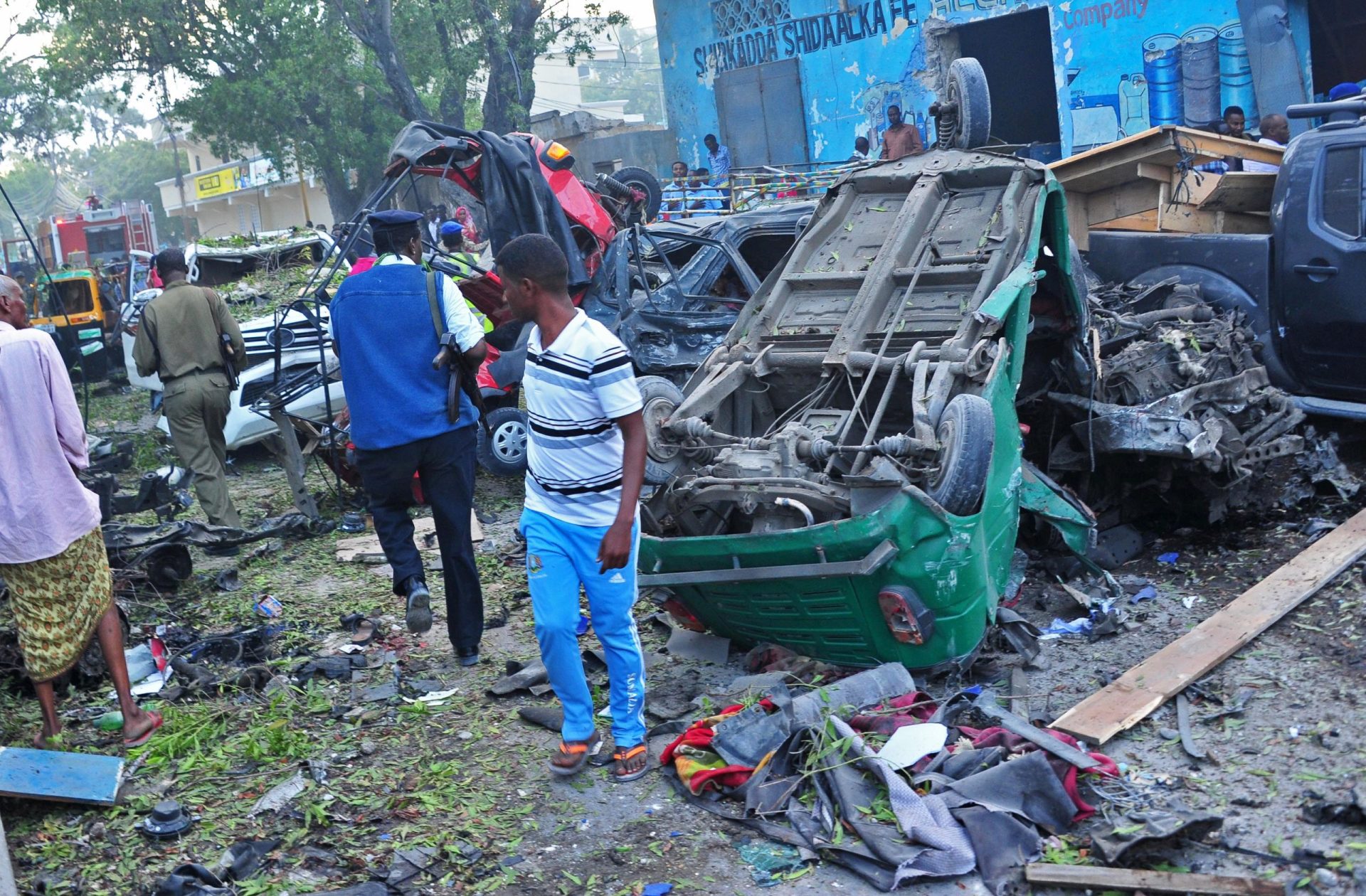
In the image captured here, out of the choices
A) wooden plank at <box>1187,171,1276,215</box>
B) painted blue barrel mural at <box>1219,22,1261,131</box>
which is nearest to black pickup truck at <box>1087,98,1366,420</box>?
wooden plank at <box>1187,171,1276,215</box>

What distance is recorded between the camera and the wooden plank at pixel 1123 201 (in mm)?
8312

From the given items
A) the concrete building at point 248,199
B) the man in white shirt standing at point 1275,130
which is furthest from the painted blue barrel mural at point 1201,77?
the concrete building at point 248,199

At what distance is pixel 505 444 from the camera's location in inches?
330

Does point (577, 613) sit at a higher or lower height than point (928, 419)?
lower

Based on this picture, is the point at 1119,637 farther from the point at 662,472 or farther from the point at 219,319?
the point at 219,319

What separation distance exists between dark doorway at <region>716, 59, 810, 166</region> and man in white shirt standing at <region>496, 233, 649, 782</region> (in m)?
14.9

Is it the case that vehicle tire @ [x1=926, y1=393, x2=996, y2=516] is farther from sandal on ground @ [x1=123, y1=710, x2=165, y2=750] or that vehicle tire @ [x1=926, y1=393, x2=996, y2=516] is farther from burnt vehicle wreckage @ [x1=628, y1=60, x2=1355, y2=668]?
sandal on ground @ [x1=123, y1=710, x2=165, y2=750]

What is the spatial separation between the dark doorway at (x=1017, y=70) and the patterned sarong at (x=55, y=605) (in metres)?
13.5

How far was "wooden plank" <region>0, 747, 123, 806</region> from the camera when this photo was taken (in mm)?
3943

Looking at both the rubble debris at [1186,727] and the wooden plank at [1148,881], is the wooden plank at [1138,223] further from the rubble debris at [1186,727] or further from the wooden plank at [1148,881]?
the wooden plank at [1148,881]

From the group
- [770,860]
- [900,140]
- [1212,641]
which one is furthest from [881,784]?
[900,140]

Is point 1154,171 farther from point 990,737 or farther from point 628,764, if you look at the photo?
point 628,764

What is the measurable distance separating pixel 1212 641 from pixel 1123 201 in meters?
4.85

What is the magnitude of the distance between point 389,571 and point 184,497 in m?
3.50
